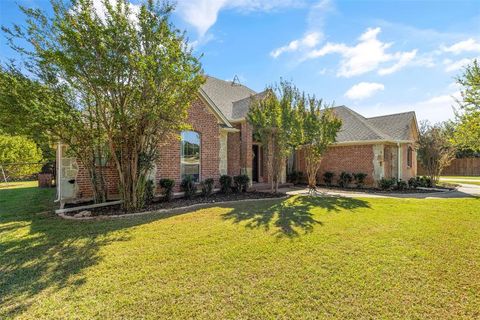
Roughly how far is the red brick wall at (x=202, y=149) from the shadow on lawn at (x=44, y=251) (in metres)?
3.32

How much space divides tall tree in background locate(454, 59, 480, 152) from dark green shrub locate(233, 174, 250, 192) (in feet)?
29.1

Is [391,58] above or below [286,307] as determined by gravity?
above

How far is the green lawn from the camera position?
2918 mm

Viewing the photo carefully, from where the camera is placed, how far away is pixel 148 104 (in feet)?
23.6

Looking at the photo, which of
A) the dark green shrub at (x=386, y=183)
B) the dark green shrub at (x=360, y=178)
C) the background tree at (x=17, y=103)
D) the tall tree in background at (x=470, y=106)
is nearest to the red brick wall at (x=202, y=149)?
the background tree at (x=17, y=103)

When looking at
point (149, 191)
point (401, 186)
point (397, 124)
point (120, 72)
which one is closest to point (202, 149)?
point (149, 191)

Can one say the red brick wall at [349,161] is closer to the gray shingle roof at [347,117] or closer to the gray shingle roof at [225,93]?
the gray shingle roof at [347,117]

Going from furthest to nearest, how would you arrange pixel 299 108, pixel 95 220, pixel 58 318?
pixel 299 108 < pixel 95 220 < pixel 58 318

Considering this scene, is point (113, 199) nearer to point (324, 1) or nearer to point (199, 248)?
point (199, 248)

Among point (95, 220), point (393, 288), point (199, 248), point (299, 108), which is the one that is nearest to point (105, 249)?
point (199, 248)

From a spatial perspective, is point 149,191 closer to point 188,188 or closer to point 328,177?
point 188,188

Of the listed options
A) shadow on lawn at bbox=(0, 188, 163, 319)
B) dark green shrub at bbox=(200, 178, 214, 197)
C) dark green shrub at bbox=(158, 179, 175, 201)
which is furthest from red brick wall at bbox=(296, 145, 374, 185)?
shadow on lawn at bbox=(0, 188, 163, 319)

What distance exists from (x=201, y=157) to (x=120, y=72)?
5.36 metres

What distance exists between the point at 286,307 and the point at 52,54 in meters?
7.75
